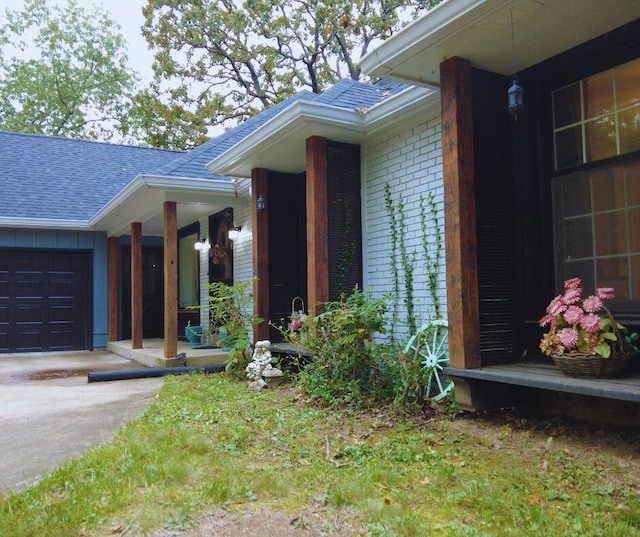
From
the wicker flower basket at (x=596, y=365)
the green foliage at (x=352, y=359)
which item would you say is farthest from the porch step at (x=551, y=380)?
the green foliage at (x=352, y=359)

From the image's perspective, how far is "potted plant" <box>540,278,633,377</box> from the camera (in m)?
3.26

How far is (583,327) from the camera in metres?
3.30

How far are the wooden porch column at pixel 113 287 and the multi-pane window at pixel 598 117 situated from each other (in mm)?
9016

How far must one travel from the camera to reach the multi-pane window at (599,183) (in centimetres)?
361

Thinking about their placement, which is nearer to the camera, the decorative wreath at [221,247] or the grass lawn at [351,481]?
the grass lawn at [351,481]

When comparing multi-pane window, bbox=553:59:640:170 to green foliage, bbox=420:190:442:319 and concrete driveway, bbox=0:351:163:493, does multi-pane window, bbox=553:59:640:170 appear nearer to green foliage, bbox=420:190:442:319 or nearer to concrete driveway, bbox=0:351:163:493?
green foliage, bbox=420:190:442:319

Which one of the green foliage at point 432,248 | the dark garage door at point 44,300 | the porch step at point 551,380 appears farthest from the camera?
the dark garage door at point 44,300

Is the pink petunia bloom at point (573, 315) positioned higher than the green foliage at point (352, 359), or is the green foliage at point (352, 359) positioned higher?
the pink petunia bloom at point (573, 315)

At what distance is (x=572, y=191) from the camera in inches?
157

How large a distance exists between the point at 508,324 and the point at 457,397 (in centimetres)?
69

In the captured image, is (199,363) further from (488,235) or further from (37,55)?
(37,55)

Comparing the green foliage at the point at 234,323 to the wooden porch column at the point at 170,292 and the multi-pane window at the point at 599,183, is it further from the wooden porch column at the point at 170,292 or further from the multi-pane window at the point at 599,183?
the multi-pane window at the point at 599,183

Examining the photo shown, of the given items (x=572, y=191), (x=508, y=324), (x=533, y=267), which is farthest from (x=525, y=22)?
(x=508, y=324)

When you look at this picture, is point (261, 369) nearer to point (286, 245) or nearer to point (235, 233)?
point (286, 245)
